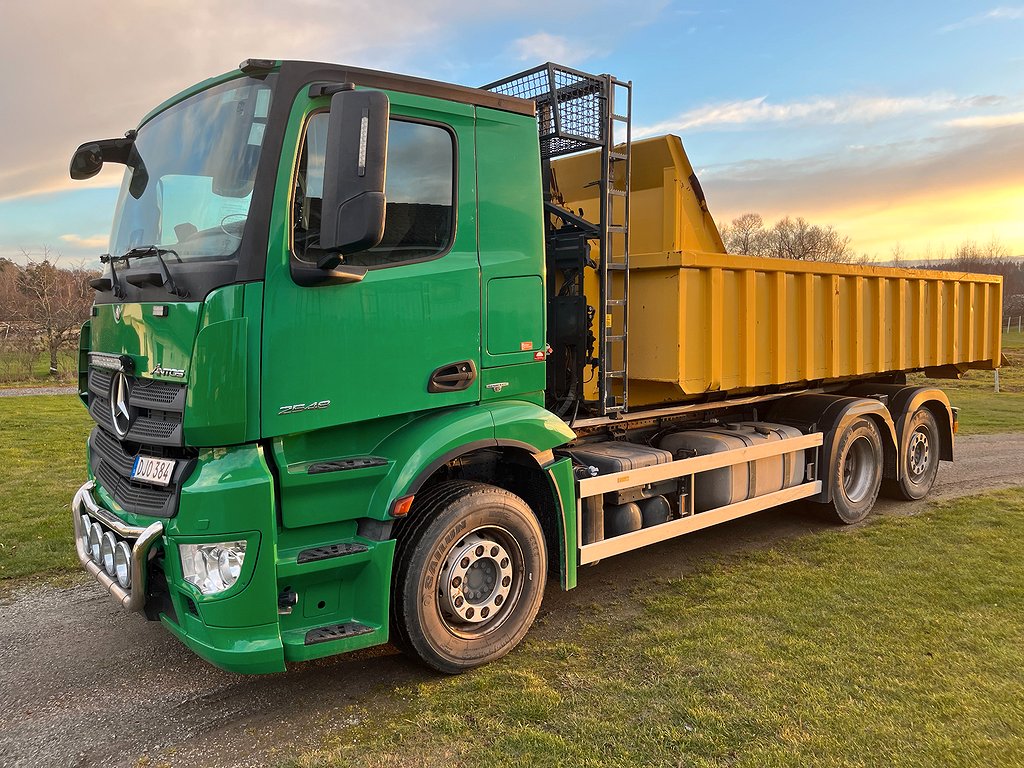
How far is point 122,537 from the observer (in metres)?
3.51

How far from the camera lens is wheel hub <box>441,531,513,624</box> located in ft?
12.4

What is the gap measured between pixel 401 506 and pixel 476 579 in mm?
716

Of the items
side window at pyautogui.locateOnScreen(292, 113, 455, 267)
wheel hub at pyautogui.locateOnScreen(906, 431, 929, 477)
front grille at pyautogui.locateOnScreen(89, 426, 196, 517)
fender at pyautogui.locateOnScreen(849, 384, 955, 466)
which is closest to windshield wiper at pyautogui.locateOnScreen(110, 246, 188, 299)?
side window at pyautogui.locateOnScreen(292, 113, 455, 267)

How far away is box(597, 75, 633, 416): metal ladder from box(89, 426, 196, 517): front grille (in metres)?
2.75

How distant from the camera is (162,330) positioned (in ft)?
10.8

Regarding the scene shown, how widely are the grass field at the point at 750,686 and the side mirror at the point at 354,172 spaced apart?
2206mm

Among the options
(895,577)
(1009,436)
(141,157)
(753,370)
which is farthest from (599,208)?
(1009,436)

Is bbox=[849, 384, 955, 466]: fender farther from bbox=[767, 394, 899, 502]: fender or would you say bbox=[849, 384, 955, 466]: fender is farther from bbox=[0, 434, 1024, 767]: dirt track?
bbox=[0, 434, 1024, 767]: dirt track

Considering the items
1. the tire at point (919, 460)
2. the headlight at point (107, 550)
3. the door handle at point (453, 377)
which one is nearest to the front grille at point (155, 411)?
the headlight at point (107, 550)

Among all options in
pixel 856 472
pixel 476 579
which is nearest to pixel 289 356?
pixel 476 579

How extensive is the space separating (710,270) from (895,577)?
2531 mm

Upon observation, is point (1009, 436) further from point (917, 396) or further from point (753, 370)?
point (753, 370)

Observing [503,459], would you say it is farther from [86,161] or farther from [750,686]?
[86,161]

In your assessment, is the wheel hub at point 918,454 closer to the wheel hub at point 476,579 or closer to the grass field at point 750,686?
the grass field at point 750,686
